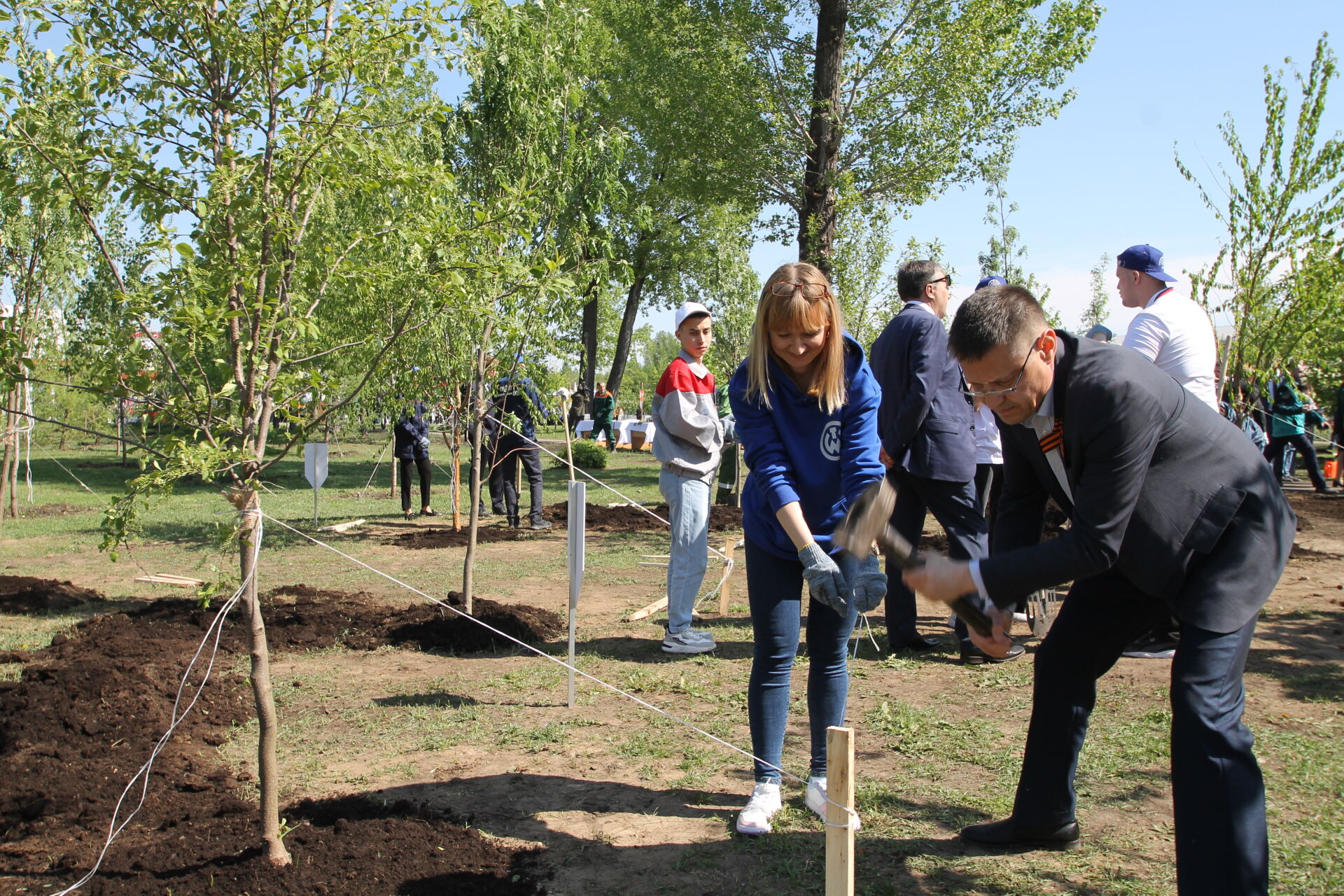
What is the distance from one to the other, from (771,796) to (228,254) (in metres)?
2.58

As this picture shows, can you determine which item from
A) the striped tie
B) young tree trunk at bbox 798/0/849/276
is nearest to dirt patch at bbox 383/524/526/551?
young tree trunk at bbox 798/0/849/276

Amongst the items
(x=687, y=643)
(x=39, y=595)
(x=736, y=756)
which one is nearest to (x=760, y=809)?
(x=736, y=756)

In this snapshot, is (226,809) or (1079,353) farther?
(226,809)

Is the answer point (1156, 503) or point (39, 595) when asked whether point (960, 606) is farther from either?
point (39, 595)

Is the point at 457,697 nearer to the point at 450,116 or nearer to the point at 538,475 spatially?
the point at 450,116

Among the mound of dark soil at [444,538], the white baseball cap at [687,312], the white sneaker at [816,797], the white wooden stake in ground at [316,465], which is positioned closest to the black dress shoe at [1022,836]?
the white sneaker at [816,797]

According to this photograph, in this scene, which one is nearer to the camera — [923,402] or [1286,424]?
[923,402]

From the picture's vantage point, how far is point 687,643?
5840mm

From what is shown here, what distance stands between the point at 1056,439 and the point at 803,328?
0.88 meters

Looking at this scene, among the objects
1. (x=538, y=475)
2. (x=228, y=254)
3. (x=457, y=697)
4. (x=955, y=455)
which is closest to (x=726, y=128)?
(x=538, y=475)

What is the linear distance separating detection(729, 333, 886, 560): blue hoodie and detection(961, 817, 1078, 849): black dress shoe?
107cm

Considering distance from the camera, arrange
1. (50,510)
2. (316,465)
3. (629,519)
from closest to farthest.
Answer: (316,465), (629,519), (50,510)

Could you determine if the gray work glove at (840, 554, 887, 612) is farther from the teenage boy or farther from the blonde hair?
the teenage boy

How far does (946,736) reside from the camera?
4297 millimetres
